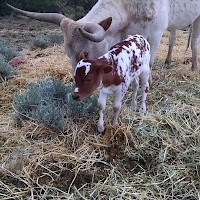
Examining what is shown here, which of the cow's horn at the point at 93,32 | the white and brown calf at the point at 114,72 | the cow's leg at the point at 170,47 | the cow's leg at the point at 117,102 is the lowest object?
the cow's leg at the point at 170,47

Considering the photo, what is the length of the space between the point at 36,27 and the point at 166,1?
952 centimetres

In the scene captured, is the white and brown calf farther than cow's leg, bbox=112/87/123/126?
No

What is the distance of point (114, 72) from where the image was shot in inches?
150

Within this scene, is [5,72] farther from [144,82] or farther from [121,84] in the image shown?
[121,84]

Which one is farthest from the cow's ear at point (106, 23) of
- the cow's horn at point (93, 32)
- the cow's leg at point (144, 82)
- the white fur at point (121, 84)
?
the cow's leg at point (144, 82)

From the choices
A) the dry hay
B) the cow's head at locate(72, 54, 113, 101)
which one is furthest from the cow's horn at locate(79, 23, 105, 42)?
the dry hay

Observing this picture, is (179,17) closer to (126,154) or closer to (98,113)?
(98,113)

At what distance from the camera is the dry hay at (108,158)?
3.44 m

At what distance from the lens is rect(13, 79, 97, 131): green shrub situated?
13.4ft

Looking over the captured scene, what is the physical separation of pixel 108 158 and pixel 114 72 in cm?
74

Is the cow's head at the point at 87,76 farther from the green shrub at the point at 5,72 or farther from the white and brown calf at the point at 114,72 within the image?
the green shrub at the point at 5,72

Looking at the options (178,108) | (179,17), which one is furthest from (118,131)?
(179,17)

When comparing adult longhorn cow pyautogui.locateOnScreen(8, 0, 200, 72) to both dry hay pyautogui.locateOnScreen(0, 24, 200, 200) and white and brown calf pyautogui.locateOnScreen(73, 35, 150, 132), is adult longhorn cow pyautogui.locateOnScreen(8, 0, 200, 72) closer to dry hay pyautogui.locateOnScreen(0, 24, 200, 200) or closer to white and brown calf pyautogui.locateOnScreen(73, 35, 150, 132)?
white and brown calf pyautogui.locateOnScreen(73, 35, 150, 132)

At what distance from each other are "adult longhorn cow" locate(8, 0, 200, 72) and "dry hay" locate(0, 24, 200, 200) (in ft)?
2.37
